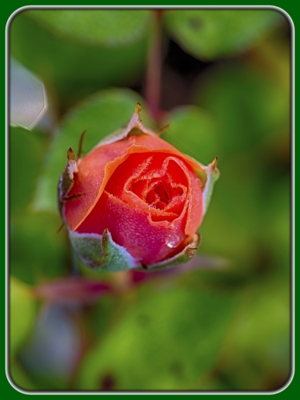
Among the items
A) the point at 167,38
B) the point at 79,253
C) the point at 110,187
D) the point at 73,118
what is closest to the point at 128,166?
the point at 110,187

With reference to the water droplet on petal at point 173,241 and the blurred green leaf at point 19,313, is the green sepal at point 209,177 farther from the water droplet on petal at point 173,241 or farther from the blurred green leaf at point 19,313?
the blurred green leaf at point 19,313

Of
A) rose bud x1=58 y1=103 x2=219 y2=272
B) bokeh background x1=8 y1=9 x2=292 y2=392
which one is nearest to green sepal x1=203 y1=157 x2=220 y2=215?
rose bud x1=58 y1=103 x2=219 y2=272

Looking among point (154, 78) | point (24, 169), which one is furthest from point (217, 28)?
point (24, 169)

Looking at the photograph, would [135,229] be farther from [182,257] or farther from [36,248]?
[36,248]

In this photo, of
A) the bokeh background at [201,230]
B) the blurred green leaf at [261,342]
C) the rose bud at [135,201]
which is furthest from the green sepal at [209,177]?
the blurred green leaf at [261,342]

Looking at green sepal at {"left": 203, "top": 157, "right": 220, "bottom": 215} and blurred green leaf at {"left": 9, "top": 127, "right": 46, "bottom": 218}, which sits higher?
green sepal at {"left": 203, "top": 157, "right": 220, "bottom": 215}

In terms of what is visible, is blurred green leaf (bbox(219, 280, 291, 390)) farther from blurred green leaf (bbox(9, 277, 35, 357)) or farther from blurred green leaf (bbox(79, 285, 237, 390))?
blurred green leaf (bbox(9, 277, 35, 357))

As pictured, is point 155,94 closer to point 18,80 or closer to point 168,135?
point 168,135
